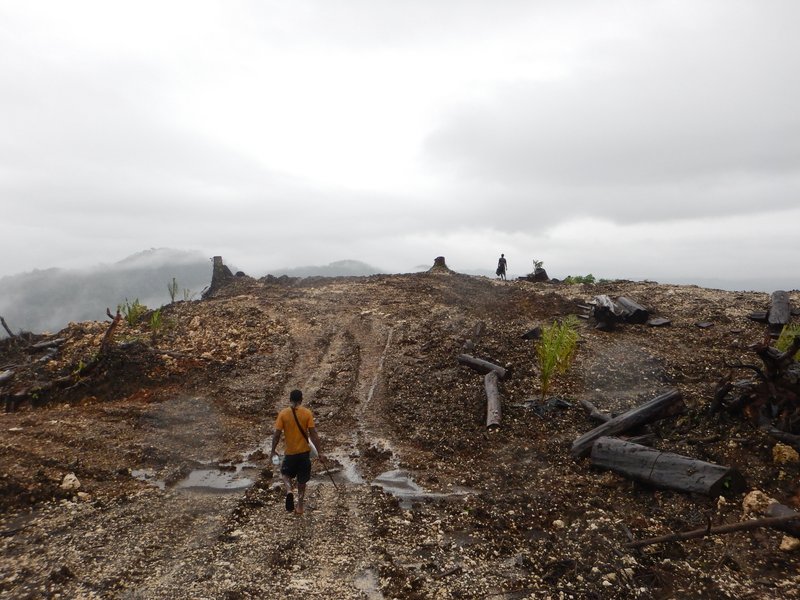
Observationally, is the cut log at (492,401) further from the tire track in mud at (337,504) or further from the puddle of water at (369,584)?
the puddle of water at (369,584)

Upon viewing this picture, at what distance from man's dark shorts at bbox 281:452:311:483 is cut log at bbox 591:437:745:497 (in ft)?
18.5

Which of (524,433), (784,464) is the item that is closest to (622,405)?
(524,433)

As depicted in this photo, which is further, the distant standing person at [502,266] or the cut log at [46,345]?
the distant standing person at [502,266]

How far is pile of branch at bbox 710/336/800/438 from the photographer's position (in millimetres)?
8781

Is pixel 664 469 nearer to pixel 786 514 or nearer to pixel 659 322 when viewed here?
pixel 786 514

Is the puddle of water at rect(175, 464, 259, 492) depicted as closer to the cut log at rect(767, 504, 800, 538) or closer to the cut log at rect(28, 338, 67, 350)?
the cut log at rect(767, 504, 800, 538)

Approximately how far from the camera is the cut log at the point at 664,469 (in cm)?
771

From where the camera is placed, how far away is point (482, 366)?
47.8ft

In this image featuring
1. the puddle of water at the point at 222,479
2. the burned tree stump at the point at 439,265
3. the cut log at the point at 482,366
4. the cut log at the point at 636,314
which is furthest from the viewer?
the burned tree stump at the point at 439,265

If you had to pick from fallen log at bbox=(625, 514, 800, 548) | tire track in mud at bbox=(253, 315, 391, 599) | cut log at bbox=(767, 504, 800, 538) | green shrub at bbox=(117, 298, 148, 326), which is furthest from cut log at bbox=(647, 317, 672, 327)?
green shrub at bbox=(117, 298, 148, 326)

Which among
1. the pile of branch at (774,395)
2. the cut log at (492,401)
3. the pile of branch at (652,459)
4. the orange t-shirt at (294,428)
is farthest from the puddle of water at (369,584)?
the pile of branch at (774,395)

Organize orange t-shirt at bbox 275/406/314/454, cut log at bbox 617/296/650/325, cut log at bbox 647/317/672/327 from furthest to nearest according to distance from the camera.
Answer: cut log at bbox 617/296/650/325 → cut log at bbox 647/317/672/327 → orange t-shirt at bbox 275/406/314/454

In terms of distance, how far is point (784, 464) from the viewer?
8117 mm

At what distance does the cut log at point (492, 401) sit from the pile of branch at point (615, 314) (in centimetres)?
640
